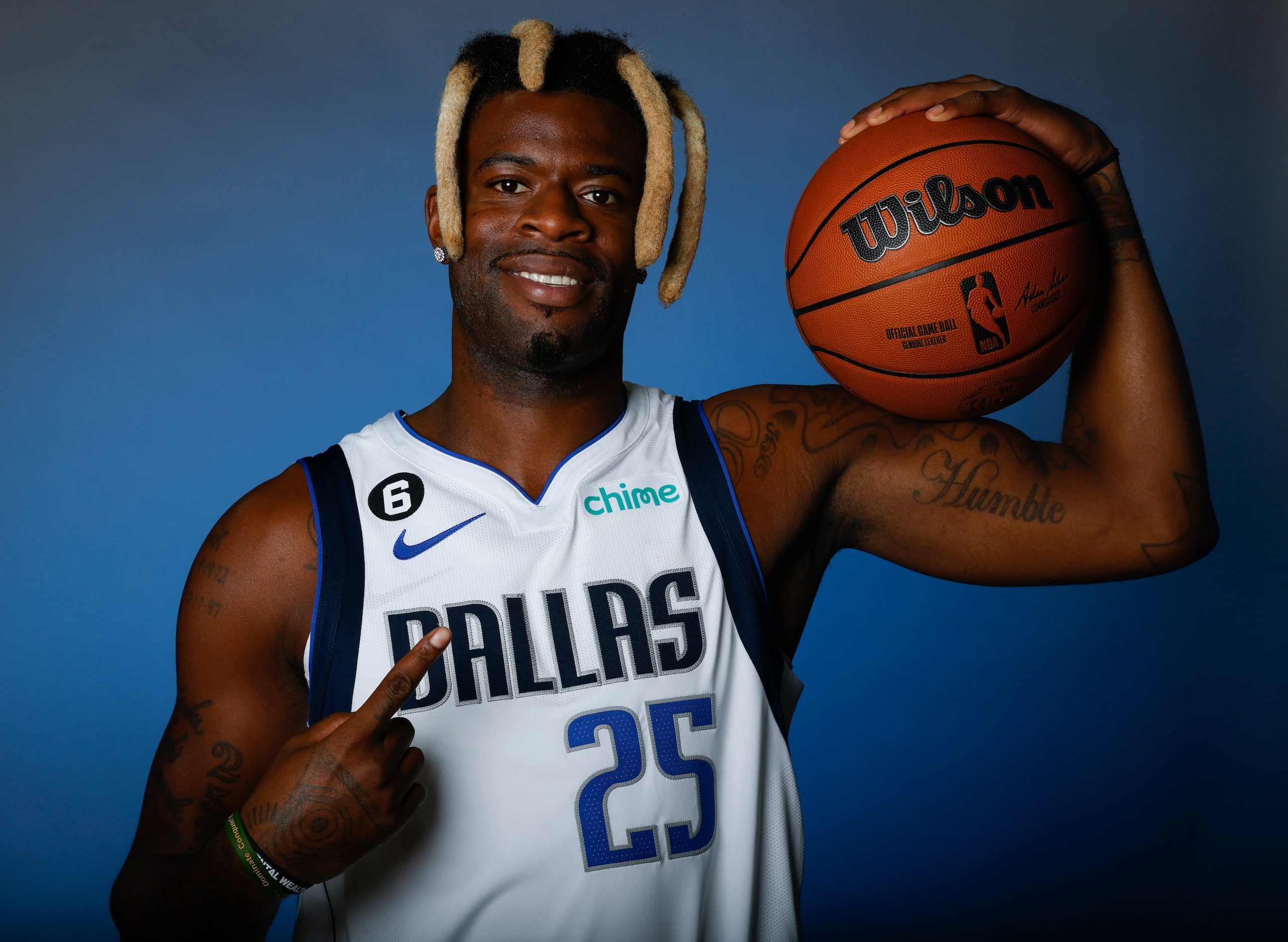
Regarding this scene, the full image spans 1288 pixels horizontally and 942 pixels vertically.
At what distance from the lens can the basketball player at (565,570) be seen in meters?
1.36

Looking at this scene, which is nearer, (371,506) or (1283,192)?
(371,506)

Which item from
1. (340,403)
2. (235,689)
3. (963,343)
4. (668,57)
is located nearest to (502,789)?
(235,689)

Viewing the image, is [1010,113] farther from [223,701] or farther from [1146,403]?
[223,701]

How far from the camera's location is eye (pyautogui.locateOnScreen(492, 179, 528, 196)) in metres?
1.57

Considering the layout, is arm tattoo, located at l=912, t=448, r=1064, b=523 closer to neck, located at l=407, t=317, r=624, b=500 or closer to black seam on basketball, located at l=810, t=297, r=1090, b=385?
black seam on basketball, located at l=810, t=297, r=1090, b=385

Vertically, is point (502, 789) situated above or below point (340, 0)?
below

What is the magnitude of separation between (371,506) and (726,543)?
0.56 metres

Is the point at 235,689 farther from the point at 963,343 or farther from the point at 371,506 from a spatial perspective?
the point at 963,343

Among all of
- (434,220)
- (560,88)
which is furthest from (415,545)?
(560,88)

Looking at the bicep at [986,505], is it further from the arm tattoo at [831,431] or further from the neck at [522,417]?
the neck at [522,417]

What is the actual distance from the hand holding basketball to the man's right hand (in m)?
0.95

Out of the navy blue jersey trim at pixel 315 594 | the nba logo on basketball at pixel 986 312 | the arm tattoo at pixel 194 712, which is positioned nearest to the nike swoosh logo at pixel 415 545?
the navy blue jersey trim at pixel 315 594

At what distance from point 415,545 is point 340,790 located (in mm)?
380

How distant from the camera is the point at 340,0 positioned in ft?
9.45
